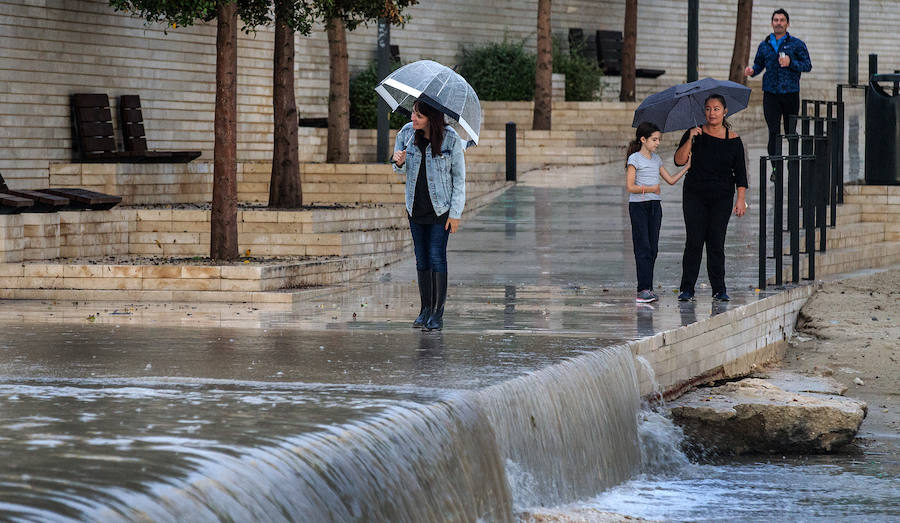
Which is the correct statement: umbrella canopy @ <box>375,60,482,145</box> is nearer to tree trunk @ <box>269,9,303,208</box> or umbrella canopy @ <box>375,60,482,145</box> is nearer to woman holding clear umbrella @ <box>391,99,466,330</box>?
woman holding clear umbrella @ <box>391,99,466,330</box>

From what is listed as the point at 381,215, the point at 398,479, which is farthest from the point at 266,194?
the point at 398,479

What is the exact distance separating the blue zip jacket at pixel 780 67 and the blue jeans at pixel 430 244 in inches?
294

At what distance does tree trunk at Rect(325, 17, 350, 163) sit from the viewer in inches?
813

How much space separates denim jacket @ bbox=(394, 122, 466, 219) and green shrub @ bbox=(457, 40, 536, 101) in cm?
1831

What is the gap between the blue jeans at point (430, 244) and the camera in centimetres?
925

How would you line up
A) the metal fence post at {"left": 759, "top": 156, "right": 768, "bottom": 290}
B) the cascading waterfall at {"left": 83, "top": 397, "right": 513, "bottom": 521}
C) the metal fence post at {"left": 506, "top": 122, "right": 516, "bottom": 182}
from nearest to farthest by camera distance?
1. the cascading waterfall at {"left": 83, "top": 397, "right": 513, "bottom": 521}
2. the metal fence post at {"left": 759, "top": 156, "right": 768, "bottom": 290}
3. the metal fence post at {"left": 506, "top": 122, "right": 516, "bottom": 182}

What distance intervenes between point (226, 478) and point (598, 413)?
11.7 feet

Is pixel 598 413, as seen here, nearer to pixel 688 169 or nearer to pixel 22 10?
pixel 688 169

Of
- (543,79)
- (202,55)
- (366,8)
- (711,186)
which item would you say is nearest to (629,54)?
(543,79)

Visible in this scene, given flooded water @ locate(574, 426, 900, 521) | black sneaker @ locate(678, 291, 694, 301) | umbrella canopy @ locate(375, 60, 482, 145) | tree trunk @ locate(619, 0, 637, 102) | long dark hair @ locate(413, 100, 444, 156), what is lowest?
flooded water @ locate(574, 426, 900, 521)

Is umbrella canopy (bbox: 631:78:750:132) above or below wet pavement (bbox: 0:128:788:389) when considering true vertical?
above

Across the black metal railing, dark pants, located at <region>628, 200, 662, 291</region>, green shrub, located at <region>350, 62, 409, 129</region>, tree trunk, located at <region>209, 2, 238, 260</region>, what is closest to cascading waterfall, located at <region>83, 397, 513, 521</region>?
dark pants, located at <region>628, 200, 662, 291</region>

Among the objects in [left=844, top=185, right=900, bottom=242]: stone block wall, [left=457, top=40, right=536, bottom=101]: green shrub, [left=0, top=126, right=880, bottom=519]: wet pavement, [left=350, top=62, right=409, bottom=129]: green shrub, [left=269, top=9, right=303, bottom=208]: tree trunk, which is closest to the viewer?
[left=0, top=126, right=880, bottom=519]: wet pavement

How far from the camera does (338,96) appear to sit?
20875mm
